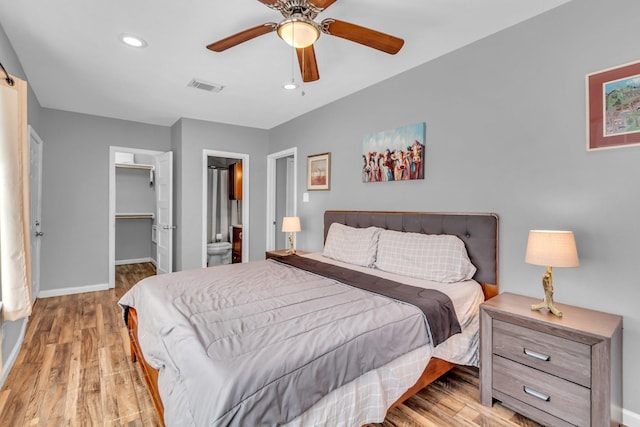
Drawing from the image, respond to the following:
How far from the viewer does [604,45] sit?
185cm

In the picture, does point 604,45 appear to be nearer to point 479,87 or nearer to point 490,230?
point 479,87

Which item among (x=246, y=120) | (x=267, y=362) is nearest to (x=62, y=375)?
(x=267, y=362)

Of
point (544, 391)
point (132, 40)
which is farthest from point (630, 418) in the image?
point (132, 40)

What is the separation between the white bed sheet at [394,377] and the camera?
131 centimetres

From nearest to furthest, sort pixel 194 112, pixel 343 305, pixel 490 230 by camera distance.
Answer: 1. pixel 343 305
2. pixel 490 230
3. pixel 194 112

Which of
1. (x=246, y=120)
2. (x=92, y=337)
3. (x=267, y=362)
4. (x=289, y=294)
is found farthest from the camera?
(x=246, y=120)

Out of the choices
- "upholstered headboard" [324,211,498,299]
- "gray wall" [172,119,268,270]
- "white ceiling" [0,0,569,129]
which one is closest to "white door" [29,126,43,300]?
"white ceiling" [0,0,569,129]

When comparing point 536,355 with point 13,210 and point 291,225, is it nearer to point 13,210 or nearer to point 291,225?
point 291,225

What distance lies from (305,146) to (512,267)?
2.99m

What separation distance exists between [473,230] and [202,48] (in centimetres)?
266

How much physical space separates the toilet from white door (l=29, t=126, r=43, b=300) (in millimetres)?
2194

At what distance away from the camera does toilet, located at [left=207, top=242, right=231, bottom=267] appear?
5.40 meters

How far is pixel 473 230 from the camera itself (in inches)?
95.8

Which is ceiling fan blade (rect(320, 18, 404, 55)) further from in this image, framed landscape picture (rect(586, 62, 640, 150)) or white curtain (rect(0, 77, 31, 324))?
white curtain (rect(0, 77, 31, 324))
